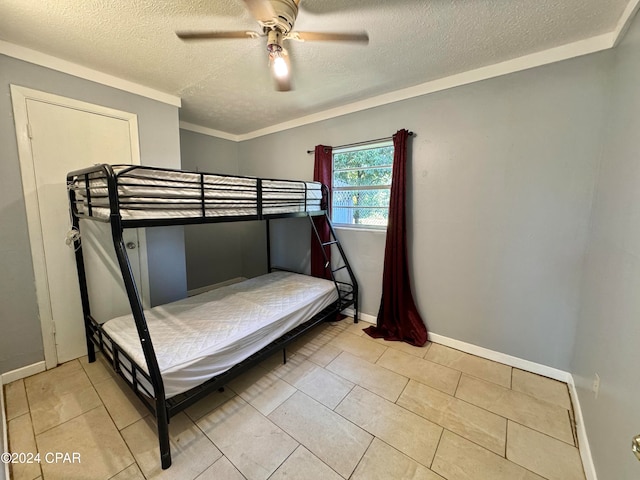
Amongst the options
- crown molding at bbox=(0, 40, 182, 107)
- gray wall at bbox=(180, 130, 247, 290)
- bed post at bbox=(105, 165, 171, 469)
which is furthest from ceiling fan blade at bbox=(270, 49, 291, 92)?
gray wall at bbox=(180, 130, 247, 290)

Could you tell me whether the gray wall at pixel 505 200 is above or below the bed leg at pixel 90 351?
above

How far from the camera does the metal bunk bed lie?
4.25ft

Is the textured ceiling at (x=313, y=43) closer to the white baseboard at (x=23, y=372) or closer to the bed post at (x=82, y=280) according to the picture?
the bed post at (x=82, y=280)

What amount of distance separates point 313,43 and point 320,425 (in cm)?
250

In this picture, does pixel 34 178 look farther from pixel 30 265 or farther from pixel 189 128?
pixel 189 128

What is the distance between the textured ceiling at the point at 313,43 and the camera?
4.63 feet

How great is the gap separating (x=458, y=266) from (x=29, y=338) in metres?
3.59

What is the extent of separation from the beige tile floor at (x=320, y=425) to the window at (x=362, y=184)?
1550 millimetres

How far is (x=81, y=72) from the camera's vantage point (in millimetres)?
2041

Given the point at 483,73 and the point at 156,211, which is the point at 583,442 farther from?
the point at 156,211

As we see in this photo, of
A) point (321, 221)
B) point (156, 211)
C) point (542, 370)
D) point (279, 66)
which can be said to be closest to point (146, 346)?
point (156, 211)

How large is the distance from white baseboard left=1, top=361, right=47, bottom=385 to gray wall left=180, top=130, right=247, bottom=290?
5.66 feet

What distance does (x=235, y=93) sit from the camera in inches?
98.3

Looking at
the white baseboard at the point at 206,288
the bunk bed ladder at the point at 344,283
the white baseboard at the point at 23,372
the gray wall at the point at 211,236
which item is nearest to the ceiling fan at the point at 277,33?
the bunk bed ladder at the point at 344,283
